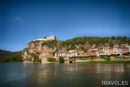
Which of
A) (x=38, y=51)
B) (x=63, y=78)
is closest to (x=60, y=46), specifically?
(x=38, y=51)

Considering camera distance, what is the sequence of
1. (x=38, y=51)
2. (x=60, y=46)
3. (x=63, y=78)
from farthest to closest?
(x=38, y=51) → (x=60, y=46) → (x=63, y=78)

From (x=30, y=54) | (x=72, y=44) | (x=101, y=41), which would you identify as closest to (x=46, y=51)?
(x=30, y=54)

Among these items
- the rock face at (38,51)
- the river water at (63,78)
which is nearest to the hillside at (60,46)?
the rock face at (38,51)

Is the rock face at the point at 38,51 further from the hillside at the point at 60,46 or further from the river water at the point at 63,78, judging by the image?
the river water at the point at 63,78

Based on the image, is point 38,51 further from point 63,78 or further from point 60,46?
point 63,78

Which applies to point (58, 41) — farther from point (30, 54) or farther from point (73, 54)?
point (73, 54)

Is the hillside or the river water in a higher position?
the hillside

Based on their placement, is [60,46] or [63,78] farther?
[60,46]

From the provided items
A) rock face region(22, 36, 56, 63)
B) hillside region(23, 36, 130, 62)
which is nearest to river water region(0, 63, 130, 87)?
hillside region(23, 36, 130, 62)

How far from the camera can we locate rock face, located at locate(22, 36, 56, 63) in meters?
104

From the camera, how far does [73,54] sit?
89.1 meters

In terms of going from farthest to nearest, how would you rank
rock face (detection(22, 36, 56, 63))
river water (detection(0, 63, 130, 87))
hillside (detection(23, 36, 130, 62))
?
rock face (detection(22, 36, 56, 63)) < hillside (detection(23, 36, 130, 62)) < river water (detection(0, 63, 130, 87))

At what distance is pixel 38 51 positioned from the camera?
4547 inches

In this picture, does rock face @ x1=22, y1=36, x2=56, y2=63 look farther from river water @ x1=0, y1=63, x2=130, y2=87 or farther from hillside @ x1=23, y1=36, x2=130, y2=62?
river water @ x1=0, y1=63, x2=130, y2=87
